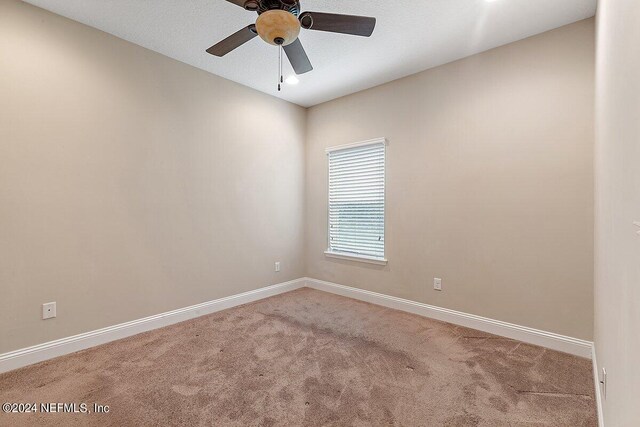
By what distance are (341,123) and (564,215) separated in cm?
272

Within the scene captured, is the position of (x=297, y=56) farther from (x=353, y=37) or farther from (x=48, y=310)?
(x=48, y=310)

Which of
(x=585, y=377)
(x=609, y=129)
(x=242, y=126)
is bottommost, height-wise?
(x=585, y=377)

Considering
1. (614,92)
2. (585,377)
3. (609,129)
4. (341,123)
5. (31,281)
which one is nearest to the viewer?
(614,92)

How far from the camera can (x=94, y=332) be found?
104 inches

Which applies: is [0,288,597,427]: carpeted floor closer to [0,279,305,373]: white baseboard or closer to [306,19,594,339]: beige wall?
[0,279,305,373]: white baseboard

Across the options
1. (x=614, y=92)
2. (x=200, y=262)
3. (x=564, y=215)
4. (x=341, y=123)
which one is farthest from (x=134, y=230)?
(x=564, y=215)

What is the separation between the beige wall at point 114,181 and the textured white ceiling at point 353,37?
25 cm

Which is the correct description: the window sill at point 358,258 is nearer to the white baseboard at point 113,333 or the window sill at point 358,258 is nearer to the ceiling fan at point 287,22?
the white baseboard at point 113,333

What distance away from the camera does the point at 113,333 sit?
2736 millimetres

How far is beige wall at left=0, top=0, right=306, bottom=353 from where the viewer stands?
2.30 meters

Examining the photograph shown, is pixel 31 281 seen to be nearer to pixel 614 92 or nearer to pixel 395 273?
pixel 395 273

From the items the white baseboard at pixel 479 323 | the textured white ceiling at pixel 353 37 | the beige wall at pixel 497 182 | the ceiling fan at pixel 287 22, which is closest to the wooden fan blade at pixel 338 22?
the ceiling fan at pixel 287 22

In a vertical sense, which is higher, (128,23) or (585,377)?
(128,23)

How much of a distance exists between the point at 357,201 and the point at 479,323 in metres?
1.96
